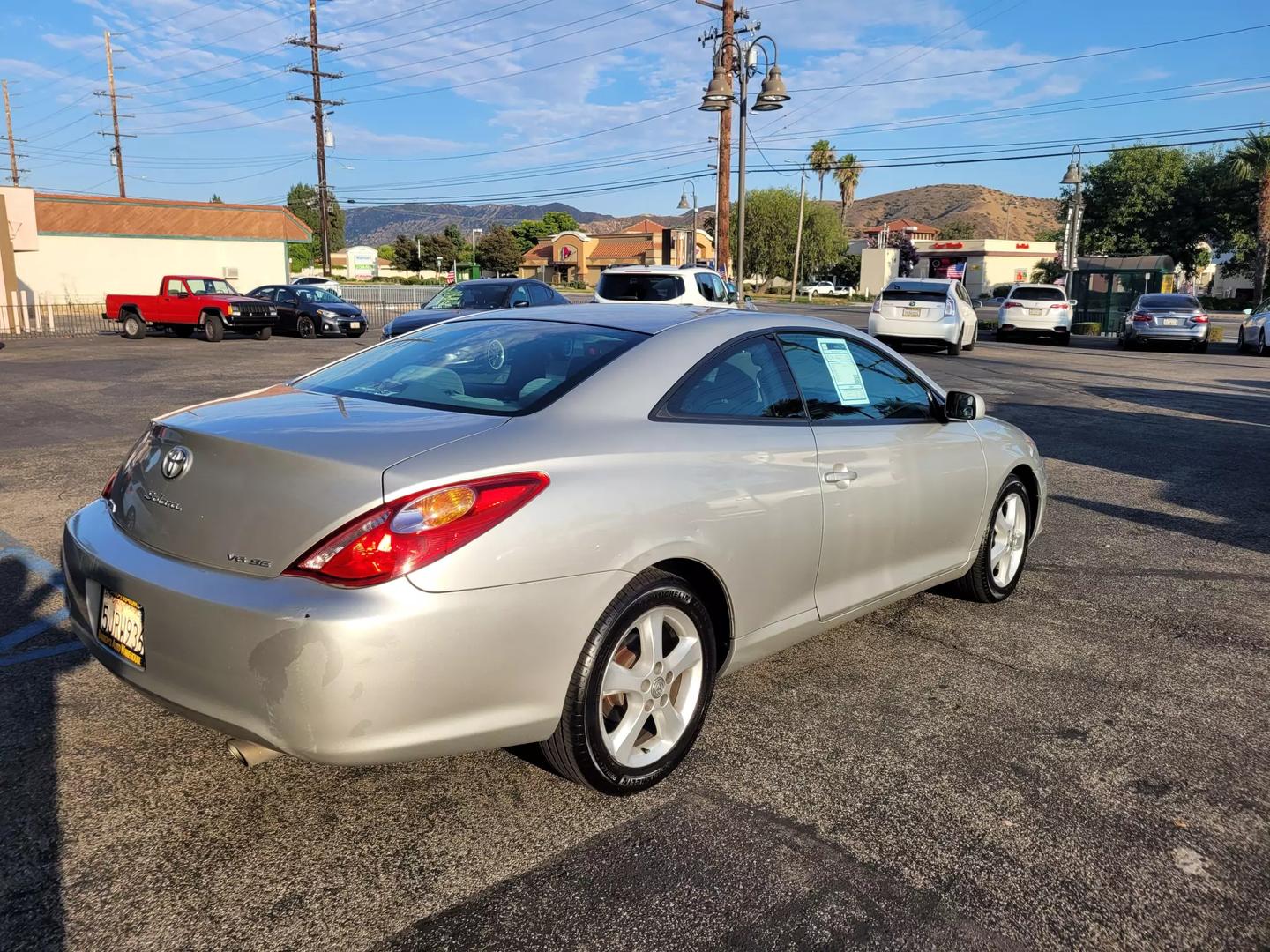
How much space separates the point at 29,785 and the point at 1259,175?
211 ft

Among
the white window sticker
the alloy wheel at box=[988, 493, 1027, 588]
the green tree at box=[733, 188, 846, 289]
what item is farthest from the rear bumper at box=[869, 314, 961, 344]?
the green tree at box=[733, 188, 846, 289]

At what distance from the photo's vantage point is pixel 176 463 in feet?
9.57

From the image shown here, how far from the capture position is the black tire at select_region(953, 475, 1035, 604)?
15.8ft

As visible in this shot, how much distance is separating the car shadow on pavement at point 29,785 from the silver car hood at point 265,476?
86cm

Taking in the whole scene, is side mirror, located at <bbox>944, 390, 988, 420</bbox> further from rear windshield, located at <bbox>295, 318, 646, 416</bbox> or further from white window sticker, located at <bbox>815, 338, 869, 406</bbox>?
rear windshield, located at <bbox>295, 318, 646, 416</bbox>

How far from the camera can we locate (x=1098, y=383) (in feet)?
54.9

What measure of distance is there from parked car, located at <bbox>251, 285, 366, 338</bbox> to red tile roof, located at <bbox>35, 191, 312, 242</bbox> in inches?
702

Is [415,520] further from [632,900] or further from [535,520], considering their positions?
[632,900]

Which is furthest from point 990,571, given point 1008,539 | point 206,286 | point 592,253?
point 592,253

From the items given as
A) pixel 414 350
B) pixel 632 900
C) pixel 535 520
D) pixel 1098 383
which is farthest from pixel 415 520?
pixel 1098 383

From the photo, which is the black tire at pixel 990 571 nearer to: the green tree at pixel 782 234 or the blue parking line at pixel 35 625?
the blue parking line at pixel 35 625

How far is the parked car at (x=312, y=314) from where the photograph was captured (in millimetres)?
28484

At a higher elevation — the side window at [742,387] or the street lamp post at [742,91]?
the street lamp post at [742,91]

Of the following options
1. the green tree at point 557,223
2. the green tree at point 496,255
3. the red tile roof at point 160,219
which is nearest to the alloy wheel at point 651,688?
the red tile roof at point 160,219
